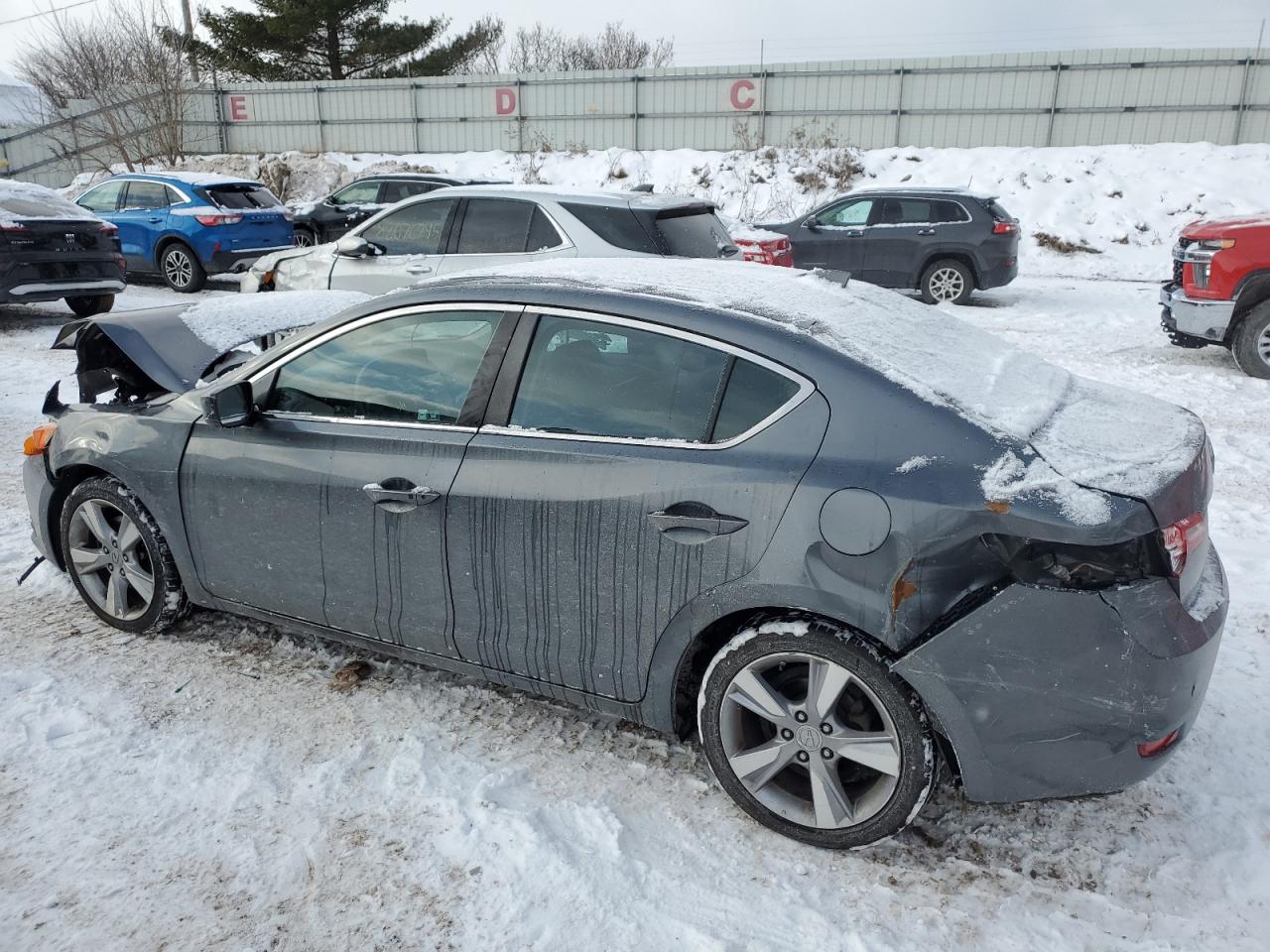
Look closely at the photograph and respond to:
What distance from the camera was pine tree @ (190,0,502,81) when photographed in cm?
3347

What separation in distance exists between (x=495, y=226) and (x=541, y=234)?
56 centimetres

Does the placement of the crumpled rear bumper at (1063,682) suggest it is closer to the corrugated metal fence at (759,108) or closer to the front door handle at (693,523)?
the front door handle at (693,523)

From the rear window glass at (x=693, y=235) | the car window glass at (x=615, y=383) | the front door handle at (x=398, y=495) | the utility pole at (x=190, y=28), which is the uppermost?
the utility pole at (x=190, y=28)

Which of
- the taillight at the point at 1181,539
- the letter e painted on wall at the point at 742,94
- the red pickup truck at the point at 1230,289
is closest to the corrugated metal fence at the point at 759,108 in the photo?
the letter e painted on wall at the point at 742,94

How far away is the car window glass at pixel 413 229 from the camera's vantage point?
8094 mm

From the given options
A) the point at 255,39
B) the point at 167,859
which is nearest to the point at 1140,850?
the point at 167,859

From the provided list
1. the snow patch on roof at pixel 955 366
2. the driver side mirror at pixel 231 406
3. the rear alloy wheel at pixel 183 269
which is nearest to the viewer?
the snow patch on roof at pixel 955 366

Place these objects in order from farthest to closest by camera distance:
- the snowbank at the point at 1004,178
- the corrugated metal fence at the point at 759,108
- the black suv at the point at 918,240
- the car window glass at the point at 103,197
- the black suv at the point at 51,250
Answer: the corrugated metal fence at the point at 759,108 < the snowbank at the point at 1004,178 < the car window glass at the point at 103,197 < the black suv at the point at 918,240 < the black suv at the point at 51,250

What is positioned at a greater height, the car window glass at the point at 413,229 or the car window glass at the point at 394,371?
the car window glass at the point at 413,229

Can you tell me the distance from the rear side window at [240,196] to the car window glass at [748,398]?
1305 cm

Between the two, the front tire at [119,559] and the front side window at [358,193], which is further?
the front side window at [358,193]

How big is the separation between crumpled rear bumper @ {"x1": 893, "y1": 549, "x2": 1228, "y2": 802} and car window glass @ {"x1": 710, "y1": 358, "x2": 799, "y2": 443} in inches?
30.1

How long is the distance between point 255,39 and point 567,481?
37.9 metres

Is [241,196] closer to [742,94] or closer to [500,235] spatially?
[500,235]
